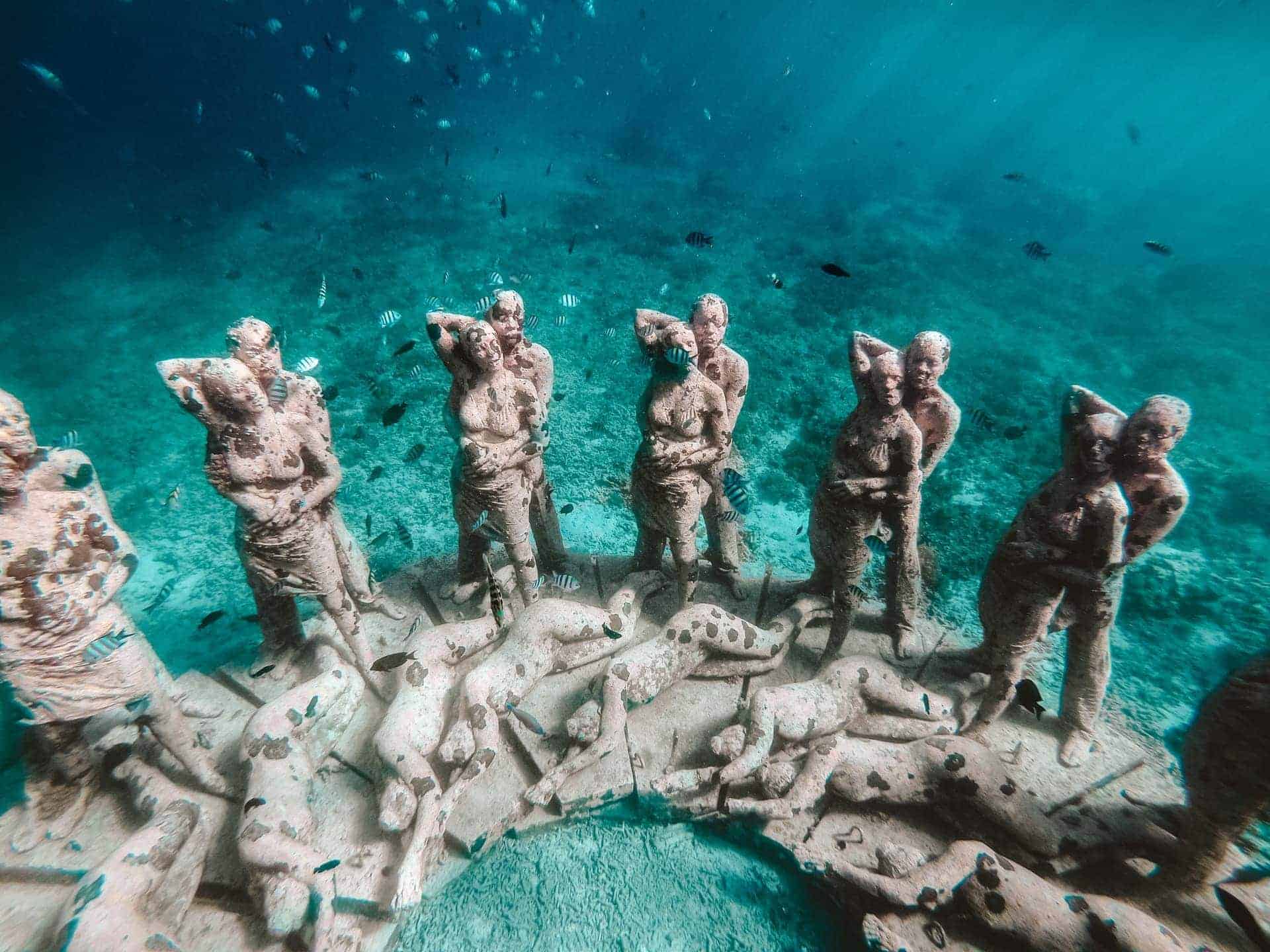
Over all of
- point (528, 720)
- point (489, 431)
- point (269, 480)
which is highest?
point (489, 431)

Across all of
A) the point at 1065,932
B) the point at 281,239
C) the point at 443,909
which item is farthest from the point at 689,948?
the point at 281,239

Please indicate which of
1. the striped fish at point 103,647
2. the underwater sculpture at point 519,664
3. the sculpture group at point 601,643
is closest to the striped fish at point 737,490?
the sculpture group at point 601,643

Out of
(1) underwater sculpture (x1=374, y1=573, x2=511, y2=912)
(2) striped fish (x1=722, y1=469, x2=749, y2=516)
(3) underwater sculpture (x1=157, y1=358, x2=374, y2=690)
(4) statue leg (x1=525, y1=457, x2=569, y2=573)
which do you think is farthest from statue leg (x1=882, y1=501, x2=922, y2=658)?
Answer: (3) underwater sculpture (x1=157, y1=358, x2=374, y2=690)

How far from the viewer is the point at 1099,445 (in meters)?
3.55

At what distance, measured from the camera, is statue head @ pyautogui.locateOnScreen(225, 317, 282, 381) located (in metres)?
4.18

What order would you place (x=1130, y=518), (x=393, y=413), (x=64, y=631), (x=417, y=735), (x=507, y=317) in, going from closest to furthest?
(x=64, y=631) → (x=1130, y=518) → (x=417, y=735) → (x=507, y=317) → (x=393, y=413)

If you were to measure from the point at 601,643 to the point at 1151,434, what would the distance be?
4382 millimetres

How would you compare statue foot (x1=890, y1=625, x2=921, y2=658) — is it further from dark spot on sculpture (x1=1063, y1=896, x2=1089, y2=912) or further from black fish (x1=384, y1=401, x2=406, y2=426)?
black fish (x1=384, y1=401, x2=406, y2=426)

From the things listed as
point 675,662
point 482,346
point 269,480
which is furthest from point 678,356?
point 269,480

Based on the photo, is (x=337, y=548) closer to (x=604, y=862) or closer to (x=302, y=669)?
(x=302, y=669)

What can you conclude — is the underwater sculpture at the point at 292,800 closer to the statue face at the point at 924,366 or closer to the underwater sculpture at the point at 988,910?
the underwater sculpture at the point at 988,910

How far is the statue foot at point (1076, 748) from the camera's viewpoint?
14.1 feet

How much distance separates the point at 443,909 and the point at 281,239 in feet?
72.8

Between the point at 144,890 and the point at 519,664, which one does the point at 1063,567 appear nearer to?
the point at 519,664
